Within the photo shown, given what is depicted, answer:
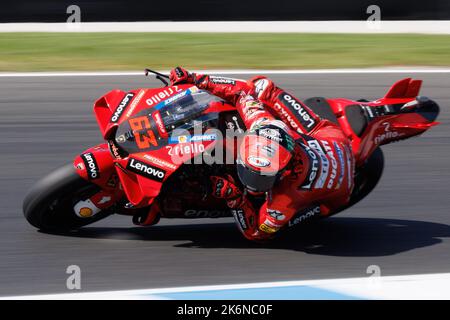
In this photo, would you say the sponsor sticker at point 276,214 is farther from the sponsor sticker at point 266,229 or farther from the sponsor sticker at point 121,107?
the sponsor sticker at point 121,107

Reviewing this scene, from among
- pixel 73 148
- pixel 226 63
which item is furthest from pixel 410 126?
pixel 226 63

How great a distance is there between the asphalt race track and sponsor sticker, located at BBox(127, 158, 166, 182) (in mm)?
538

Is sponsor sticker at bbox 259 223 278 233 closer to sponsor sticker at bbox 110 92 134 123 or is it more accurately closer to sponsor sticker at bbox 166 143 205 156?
sponsor sticker at bbox 166 143 205 156

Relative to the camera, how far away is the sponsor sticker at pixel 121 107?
191 inches

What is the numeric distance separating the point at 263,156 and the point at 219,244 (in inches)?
39.4

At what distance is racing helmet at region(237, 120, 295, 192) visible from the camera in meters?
4.46

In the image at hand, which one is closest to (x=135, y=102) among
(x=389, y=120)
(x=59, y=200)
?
(x=59, y=200)

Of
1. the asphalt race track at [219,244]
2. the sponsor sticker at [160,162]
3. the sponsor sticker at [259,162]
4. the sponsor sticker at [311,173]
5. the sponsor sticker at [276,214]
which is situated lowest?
the asphalt race track at [219,244]

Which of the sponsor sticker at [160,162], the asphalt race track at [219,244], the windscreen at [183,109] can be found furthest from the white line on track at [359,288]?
the windscreen at [183,109]

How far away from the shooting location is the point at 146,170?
15.6ft

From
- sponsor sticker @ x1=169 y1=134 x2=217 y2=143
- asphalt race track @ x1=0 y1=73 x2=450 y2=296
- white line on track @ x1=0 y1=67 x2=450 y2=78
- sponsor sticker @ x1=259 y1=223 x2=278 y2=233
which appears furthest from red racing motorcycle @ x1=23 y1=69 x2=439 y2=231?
white line on track @ x1=0 y1=67 x2=450 y2=78
